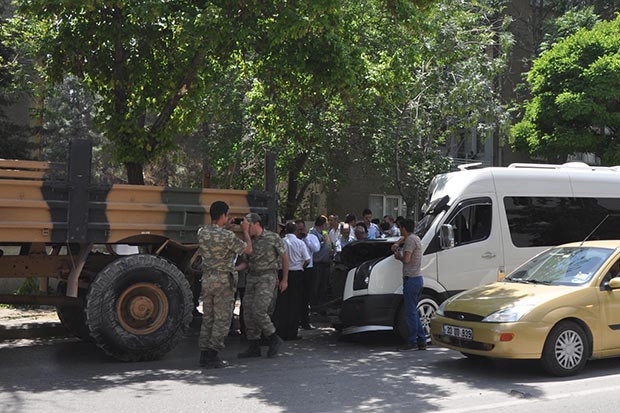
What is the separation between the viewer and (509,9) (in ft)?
84.3

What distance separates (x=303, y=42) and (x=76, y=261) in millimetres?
4874

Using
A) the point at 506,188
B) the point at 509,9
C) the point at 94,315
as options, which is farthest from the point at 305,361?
the point at 509,9

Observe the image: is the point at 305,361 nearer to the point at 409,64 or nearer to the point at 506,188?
the point at 506,188

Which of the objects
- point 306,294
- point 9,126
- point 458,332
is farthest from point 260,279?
point 9,126

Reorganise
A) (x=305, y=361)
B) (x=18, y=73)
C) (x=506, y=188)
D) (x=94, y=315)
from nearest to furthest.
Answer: (x=94, y=315), (x=305, y=361), (x=506, y=188), (x=18, y=73)

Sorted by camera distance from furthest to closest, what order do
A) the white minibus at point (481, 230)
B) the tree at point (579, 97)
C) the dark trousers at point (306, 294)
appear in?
the tree at point (579, 97) → the dark trousers at point (306, 294) → the white minibus at point (481, 230)

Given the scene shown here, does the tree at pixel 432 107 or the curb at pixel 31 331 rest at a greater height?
the tree at pixel 432 107

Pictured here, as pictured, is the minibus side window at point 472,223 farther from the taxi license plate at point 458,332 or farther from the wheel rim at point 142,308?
the wheel rim at point 142,308

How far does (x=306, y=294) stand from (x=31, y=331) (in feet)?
14.0

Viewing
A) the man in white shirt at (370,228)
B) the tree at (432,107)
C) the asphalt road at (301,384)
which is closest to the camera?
the asphalt road at (301,384)

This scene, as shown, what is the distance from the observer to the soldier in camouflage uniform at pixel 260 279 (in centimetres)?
897

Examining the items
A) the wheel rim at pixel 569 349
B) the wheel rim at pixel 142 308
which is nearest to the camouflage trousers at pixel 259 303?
the wheel rim at pixel 142 308

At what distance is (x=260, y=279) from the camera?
902 cm

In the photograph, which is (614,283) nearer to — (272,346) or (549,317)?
(549,317)
